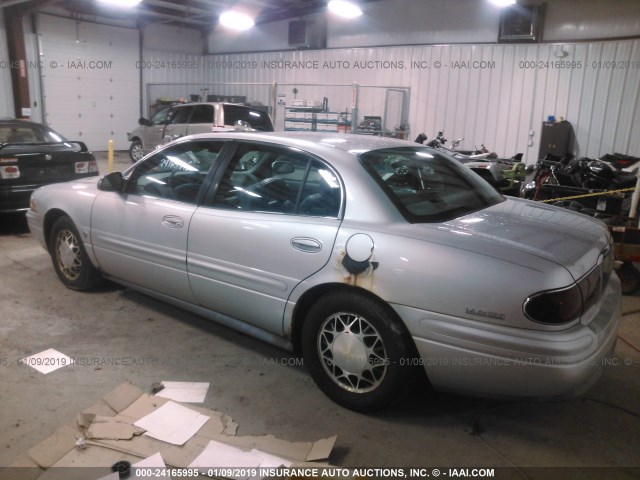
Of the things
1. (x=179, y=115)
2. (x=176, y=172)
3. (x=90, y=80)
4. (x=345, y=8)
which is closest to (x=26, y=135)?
(x=176, y=172)

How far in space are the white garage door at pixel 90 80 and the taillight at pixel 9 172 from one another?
996 cm

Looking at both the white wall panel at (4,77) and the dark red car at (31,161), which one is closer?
the dark red car at (31,161)

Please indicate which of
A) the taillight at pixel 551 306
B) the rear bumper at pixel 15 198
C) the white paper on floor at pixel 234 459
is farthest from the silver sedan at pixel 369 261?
the rear bumper at pixel 15 198

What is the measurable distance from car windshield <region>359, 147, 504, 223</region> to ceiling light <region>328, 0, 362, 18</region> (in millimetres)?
9811

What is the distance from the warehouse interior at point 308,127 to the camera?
2.57 metres

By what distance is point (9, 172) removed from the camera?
20.2 ft

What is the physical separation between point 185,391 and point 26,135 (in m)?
5.58

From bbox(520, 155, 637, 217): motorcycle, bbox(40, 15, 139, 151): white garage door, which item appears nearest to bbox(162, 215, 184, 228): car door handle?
bbox(520, 155, 637, 217): motorcycle

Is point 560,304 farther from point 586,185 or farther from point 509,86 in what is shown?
point 509,86

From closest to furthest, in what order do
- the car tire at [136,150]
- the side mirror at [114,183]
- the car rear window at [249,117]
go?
the side mirror at [114,183] < the car rear window at [249,117] < the car tire at [136,150]

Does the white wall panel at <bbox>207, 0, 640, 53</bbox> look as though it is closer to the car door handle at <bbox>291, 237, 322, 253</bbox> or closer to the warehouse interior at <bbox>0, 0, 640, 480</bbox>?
the warehouse interior at <bbox>0, 0, 640, 480</bbox>

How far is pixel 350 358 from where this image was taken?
270cm

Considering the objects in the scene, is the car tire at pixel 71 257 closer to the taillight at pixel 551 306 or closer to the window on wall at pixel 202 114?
the taillight at pixel 551 306

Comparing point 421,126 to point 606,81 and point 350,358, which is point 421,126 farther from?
point 350,358
